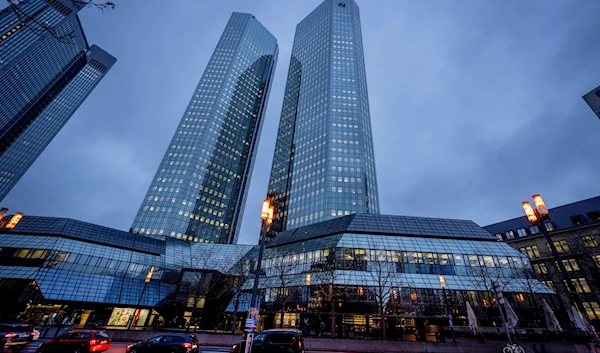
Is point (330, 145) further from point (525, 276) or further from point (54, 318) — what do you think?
point (54, 318)

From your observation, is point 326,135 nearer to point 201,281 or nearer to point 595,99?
point 201,281

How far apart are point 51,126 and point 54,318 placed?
206197 mm

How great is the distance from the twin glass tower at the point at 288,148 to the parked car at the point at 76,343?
275ft

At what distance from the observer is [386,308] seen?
4606 cm

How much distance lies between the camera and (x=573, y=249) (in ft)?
182

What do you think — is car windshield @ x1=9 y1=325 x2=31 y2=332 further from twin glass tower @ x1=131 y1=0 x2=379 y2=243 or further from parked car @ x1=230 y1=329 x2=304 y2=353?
twin glass tower @ x1=131 y1=0 x2=379 y2=243

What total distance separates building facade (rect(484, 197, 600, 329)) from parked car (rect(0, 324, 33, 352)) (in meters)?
78.2

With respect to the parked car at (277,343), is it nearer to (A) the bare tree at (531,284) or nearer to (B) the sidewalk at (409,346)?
→ (B) the sidewalk at (409,346)

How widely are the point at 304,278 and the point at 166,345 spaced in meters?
38.1

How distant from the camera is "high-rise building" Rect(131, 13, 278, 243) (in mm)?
122375

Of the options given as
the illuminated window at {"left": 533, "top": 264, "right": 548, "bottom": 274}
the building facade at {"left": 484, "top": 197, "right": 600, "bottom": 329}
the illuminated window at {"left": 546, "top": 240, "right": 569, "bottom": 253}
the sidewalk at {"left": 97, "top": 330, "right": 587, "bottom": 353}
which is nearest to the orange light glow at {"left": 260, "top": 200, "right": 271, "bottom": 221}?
the sidewalk at {"left": 97, "top": 330, "right": 587, "bottom": 353}

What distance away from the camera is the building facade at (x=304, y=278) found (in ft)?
152

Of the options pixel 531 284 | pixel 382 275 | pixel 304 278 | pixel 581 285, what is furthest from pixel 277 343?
pixel 581 285

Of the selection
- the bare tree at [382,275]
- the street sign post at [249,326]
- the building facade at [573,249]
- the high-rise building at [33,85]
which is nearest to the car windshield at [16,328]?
the street sign post at [249,326]
